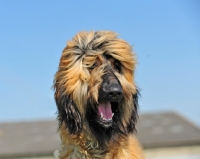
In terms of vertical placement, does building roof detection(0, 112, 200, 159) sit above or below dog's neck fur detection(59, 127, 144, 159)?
below

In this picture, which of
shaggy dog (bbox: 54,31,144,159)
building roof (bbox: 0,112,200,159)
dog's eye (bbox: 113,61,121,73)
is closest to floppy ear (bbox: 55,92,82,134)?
shaggy dog (bbox: 54,31,144,159)

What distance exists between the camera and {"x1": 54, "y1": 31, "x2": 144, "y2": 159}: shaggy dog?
13.3ft

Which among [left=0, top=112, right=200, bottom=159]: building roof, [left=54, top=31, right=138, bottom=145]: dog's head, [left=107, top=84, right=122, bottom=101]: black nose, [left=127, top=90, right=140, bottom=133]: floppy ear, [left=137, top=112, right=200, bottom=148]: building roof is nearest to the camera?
[left=107, top=84, right=122, bottom=101]: black nose

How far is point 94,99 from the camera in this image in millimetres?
3977

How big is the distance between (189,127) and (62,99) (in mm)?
13156

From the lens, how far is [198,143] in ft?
47.1

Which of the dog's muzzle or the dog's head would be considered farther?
the dog's head

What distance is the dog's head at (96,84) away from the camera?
4012 millimetres

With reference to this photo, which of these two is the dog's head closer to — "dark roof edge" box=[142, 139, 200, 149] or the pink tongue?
the pink tongue

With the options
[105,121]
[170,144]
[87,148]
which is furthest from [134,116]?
[170,144]

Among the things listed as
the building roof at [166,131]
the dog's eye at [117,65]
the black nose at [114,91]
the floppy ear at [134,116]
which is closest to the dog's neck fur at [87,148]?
the floppy ear at [134,116]

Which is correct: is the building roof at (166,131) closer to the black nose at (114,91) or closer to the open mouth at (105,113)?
the open mouth at (105,113)

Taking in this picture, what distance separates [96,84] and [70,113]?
34 centimetres

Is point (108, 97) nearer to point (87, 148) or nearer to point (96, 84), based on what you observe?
point (96, 84)
